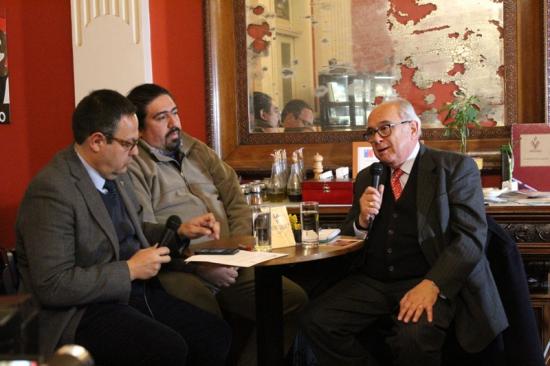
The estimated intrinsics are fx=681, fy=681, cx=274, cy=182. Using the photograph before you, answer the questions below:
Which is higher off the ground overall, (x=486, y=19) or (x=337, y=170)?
(x=486, y=19)

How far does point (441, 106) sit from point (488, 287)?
1379 millimetres

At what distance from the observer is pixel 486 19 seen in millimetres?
3496

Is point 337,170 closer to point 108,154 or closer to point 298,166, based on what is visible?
point 298,166

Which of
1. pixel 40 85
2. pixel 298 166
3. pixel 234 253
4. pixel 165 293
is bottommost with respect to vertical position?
pixel 165 293

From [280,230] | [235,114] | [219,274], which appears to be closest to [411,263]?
[280,230]

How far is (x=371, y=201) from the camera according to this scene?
2629mm

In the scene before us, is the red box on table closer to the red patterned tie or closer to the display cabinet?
the display cabinet

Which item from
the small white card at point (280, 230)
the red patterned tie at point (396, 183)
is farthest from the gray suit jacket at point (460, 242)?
the small white card at point (280, 230)

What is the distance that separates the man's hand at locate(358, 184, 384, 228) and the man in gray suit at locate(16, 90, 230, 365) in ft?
2.69

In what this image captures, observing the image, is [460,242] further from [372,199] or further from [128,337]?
[128,337]

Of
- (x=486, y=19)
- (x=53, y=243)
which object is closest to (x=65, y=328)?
(x=53, y=243)

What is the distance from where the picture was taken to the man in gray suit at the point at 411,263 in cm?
243

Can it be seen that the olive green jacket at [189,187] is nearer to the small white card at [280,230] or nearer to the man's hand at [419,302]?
the small white card at [280,230]

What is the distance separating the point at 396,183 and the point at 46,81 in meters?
2.33
